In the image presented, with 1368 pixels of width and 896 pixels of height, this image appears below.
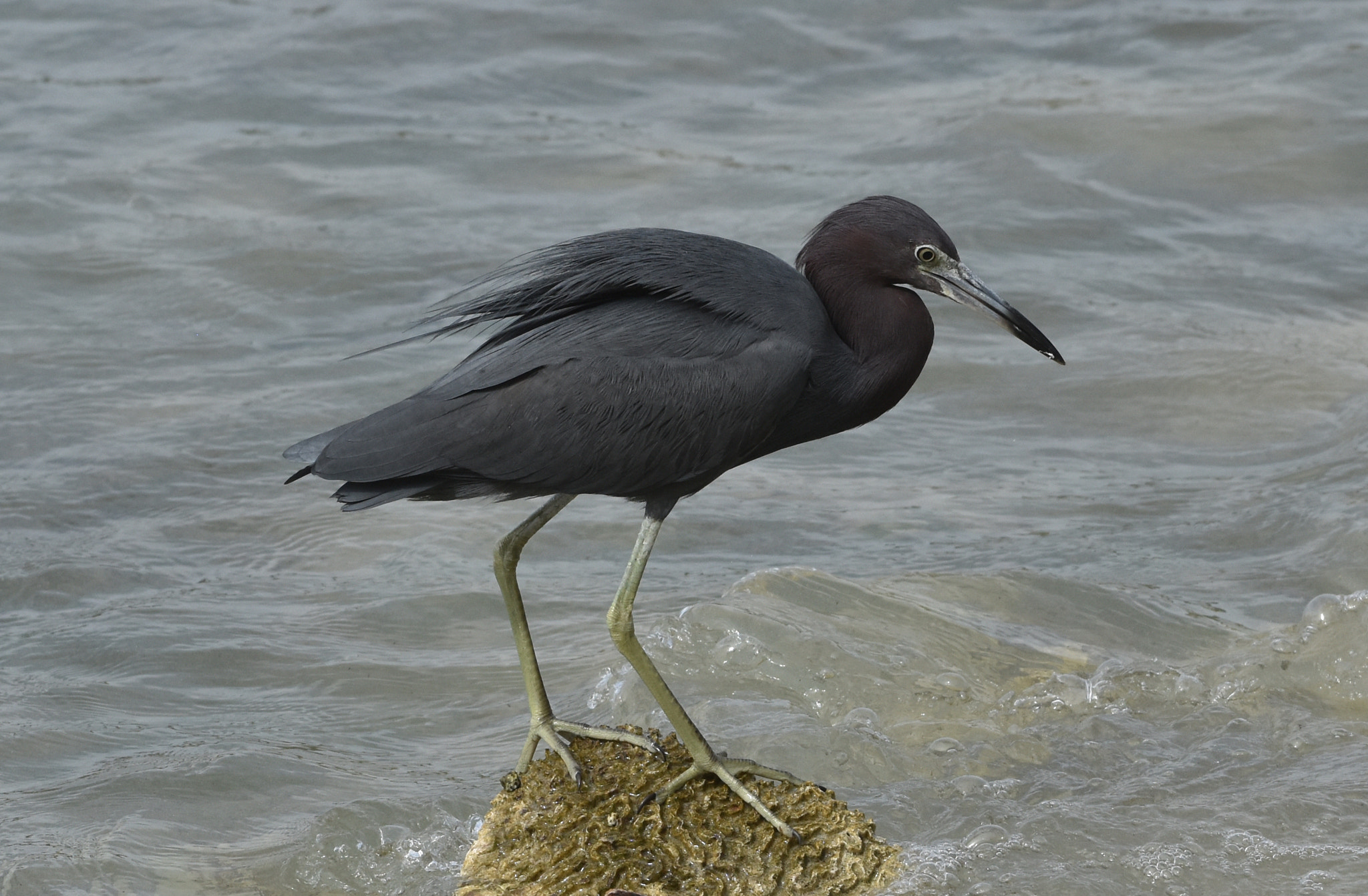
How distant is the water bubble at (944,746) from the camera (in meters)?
5.26

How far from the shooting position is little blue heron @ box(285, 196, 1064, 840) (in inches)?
167

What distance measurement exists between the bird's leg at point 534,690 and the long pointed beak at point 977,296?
3.83ft

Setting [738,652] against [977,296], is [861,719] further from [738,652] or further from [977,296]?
[977,296]

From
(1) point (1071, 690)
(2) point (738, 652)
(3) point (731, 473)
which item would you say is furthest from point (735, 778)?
(3) point (731, 473)

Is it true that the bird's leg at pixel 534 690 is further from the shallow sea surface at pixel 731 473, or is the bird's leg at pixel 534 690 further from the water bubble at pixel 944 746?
the water bubble at pixel 944 746

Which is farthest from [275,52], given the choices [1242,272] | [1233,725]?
[1233,725]

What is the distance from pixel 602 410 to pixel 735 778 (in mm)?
1011

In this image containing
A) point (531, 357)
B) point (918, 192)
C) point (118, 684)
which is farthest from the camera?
point (918, 192)

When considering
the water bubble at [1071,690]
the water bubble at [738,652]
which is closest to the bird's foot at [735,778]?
the water bubble at [738,652]

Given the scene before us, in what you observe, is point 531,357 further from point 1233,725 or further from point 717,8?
point 717,8

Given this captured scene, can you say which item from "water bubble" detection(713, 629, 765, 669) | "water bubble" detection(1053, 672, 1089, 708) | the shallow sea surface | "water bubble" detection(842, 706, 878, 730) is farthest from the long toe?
"water bubble" detection(1053, 672, 1089, 708)

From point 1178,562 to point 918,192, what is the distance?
398cm

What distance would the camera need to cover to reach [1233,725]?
17.8 feet

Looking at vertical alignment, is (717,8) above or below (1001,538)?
above
